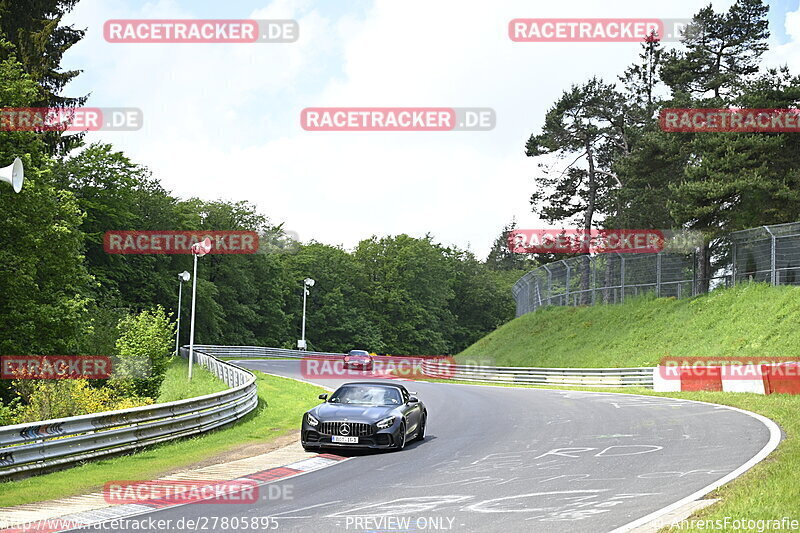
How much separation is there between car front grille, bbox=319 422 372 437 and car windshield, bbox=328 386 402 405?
1214mm

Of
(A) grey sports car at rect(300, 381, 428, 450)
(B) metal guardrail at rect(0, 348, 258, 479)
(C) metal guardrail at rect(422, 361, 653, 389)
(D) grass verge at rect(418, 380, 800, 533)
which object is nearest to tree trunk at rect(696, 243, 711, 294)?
(C) metal guardrail at rect(422, 361, 653, 389)

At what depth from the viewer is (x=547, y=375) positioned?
41750mm

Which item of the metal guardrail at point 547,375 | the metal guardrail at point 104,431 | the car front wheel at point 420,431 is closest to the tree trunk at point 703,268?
the metal guardrail at point 547,375

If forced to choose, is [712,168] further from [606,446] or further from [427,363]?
[606,446]

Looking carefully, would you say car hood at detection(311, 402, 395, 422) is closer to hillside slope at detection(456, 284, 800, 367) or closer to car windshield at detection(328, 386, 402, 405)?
car windshield at detection(328, 386, 402, 405)

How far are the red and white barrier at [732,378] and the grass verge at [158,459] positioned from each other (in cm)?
1314

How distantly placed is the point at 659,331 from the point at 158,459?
107ft

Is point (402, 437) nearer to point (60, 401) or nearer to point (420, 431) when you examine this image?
point (420, 431)

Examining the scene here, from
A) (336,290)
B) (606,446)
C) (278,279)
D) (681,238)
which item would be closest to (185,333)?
(278,279)

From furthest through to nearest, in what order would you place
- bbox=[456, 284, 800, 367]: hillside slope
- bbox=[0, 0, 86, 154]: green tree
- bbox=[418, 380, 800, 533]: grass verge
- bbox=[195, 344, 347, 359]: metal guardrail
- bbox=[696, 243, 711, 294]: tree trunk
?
bbox=[195, 344, 347, 359]: metal guardrail, bbox=[696, 243, 711, 294]: tree trunk, bbox=[0, 0, 86, 154]: green tree, bbox=[456, 284, 800, 367]: hillside slope, bbox=[418, 380, 800, 533]: grass verge

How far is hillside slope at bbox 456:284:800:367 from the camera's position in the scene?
3500 centimetres

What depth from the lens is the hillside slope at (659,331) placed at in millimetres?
35000

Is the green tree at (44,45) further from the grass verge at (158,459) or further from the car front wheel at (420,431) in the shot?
the car front wheel at (420,431)

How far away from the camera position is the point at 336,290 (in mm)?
106375
